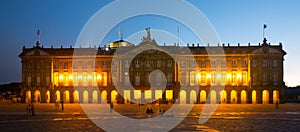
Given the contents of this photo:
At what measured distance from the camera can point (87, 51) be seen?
84875mm

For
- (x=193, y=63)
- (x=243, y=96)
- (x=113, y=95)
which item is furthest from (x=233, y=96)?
(x=113, y=95)

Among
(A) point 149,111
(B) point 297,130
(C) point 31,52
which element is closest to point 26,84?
(C) point 31,52

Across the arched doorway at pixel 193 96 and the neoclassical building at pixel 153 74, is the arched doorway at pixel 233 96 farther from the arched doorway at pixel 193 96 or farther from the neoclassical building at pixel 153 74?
the arched doorway at pixel 193 96

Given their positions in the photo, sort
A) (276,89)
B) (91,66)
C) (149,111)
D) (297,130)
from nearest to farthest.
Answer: (297,130), (149,111), (276,89), (91,66)

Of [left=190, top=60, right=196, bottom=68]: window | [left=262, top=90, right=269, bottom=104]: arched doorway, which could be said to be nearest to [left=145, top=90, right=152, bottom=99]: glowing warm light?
[left=190, top=60, right=196, bottom=68]: window

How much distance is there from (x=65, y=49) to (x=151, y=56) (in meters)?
16.5

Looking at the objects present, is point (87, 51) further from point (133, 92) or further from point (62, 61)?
point (133, 92)

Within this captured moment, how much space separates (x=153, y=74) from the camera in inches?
3263

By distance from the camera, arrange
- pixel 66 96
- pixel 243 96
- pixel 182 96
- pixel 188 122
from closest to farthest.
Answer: pixel 188 122
pixel 182 96
pixel 243 96
pixel 66 96

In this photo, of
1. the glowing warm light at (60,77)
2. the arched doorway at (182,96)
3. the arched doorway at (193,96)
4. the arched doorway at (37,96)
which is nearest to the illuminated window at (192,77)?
the arched doorway at (193,96)

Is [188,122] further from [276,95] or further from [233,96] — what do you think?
[276,95]

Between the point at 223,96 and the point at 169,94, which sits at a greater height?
the point at 169,94

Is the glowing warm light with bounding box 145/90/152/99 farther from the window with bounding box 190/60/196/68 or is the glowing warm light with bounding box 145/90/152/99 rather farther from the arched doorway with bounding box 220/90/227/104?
the arched doorway with bounding box 220/90/227/104

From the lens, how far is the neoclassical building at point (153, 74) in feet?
263
